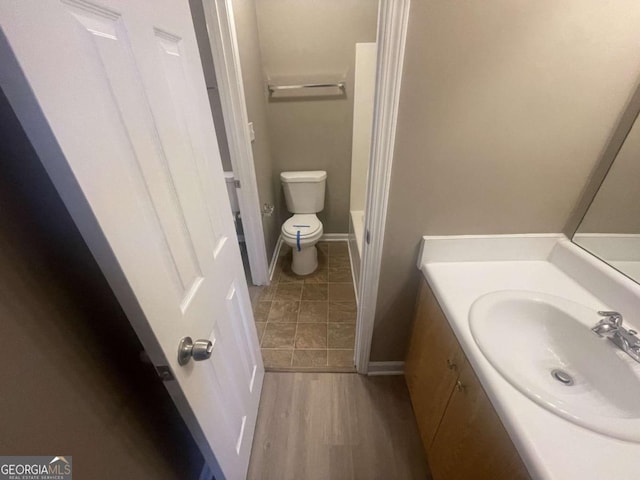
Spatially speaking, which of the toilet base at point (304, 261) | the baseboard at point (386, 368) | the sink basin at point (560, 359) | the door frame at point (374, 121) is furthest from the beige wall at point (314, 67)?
the sink basin at point (560, 359)

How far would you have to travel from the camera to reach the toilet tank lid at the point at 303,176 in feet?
7.61

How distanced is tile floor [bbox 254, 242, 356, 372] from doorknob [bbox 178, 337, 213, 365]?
1.02m

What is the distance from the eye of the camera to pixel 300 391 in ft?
4.68

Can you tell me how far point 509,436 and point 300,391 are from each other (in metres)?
1.06

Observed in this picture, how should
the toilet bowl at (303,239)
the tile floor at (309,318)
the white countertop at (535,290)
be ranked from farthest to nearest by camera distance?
1. the toilet bowl at (303,239)
2. the tile floor at (309,318)
3. the white countertop at (535,290)

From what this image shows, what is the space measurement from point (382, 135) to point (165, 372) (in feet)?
2.93

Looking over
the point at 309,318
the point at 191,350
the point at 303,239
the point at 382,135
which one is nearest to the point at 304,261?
the point at 303,239

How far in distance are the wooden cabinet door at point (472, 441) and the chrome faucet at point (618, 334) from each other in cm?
37

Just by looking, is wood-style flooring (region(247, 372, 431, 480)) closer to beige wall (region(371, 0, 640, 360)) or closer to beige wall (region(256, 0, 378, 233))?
beige wall (region(371, 0, 640, 360))

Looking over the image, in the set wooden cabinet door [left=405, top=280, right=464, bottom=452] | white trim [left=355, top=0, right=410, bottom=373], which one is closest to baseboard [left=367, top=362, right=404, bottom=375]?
wooden cabinet door [left=405, top=280, right=464, bottom=452]

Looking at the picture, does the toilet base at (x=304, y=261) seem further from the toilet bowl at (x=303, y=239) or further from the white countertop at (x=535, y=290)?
the white countertop at (x=535, y=290)

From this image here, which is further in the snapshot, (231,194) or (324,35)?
(231,194)

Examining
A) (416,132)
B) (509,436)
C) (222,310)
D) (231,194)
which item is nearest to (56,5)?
(222,310)

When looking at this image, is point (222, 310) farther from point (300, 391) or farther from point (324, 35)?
point (324, 35)
